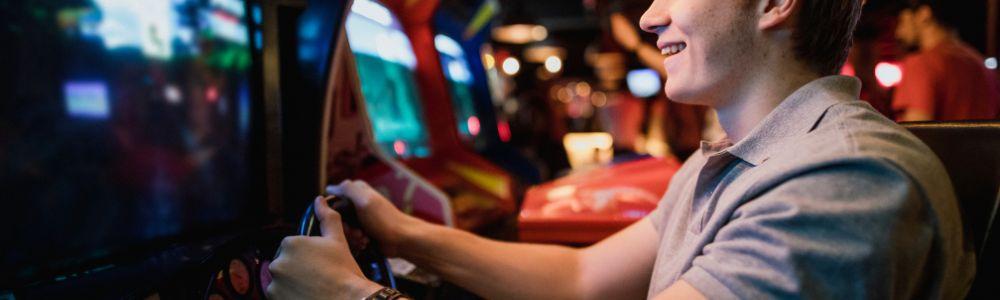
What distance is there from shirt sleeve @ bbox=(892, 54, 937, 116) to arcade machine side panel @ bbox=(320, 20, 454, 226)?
2.01m

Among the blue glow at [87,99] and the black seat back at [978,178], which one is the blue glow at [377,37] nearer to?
the blue glow at [87,99]

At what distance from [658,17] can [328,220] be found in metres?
0.69

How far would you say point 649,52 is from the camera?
4.36 metres

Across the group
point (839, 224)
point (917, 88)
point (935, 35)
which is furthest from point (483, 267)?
A: point (935, 35)

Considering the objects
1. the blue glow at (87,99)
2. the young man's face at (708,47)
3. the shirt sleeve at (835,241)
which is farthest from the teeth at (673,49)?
the blue glow at (87,99)

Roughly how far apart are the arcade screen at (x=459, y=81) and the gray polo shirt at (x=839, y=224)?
246 cm

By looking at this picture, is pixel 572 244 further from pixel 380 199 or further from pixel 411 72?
pixel 411 72

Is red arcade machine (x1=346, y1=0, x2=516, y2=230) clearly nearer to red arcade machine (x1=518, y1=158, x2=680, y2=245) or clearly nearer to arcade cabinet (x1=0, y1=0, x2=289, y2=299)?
red arcade machine (x1=518, y1=158, x2=680, y2=245)

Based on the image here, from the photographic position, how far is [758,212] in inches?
31.5

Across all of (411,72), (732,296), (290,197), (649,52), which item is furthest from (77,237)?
(649,52)

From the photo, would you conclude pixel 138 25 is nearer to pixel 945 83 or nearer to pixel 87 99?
pixel 87 99

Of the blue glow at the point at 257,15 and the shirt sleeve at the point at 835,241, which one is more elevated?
the blue glow at the point at 257,15

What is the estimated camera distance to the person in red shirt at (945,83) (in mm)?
2586

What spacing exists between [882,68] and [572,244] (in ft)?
8.69
